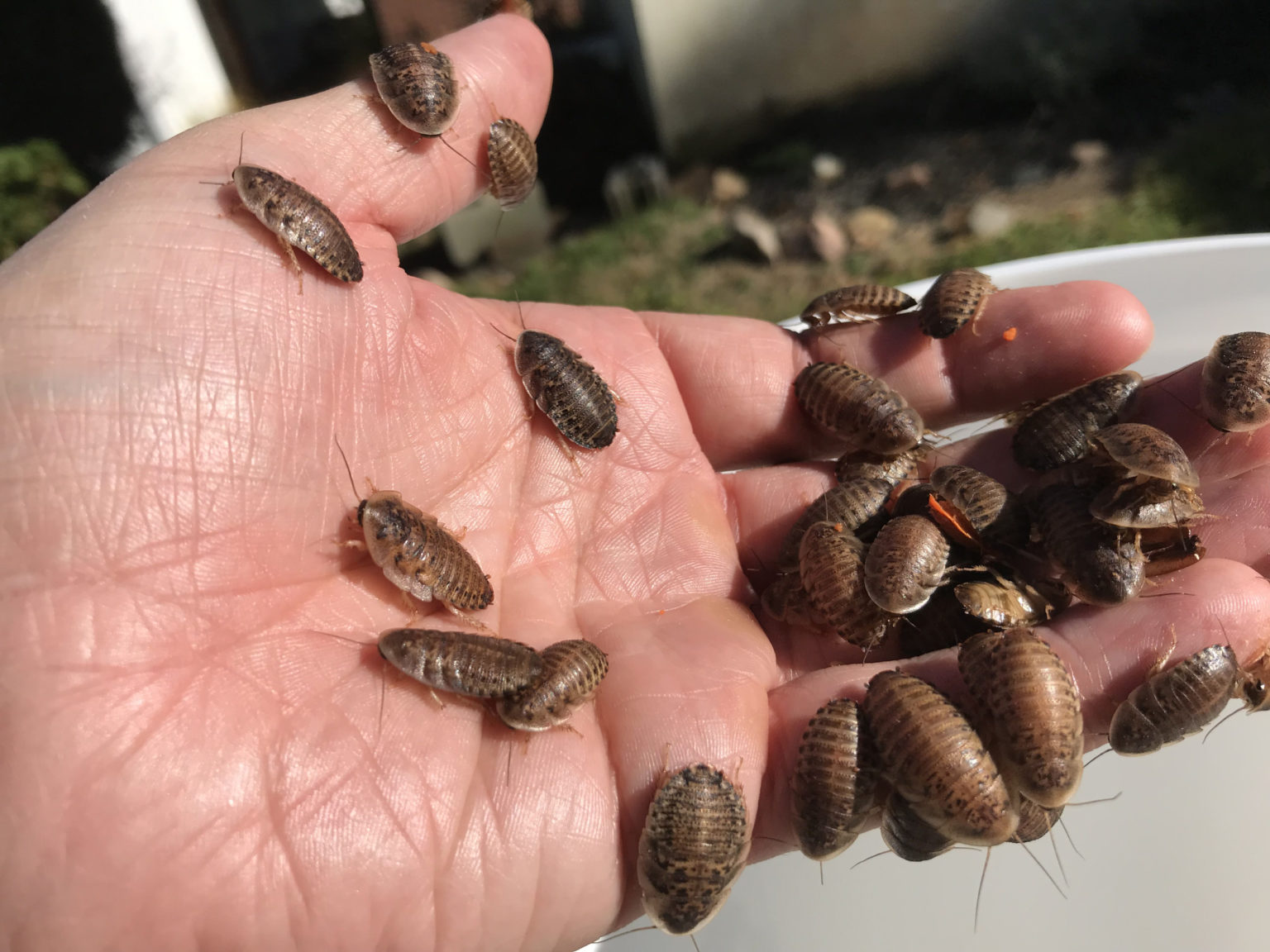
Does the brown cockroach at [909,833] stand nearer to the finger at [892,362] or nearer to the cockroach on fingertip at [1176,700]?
the cockroach on fingertip at [1176,700]

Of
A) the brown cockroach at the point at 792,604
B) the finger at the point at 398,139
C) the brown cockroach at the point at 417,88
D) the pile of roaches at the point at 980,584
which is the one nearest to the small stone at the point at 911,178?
the pile of roaches at the point at 980,584

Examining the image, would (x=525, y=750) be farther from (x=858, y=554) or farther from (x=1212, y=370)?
(x=1212, y=370)

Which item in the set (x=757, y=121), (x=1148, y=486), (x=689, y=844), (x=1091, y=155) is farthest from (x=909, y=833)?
(x=757, y=121)

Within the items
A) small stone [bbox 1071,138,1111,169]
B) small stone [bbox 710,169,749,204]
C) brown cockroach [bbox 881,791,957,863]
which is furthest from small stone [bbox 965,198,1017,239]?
brown cockroach [bbox 881,791,957,863]

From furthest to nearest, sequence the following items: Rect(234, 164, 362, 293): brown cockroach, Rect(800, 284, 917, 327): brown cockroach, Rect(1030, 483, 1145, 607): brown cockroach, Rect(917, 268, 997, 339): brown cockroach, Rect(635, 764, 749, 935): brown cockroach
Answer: Rect(800, 284, 917, 327): brown cockroach < Rect(917, 268, 997, 339): brown cockroach < Rect(1030, 483, 1145, 607): brown cockroach < Rect(234, 164, 362, 293): brown cockroach < Rect(635, 764, 749, 935): brown cockroach

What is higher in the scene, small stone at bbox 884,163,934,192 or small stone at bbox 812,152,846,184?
small stone at bbox 812,152,846,184

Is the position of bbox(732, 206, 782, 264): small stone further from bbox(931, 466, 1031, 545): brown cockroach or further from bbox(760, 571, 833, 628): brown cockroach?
bbox(760, 571, 833, 628): brown cockroach

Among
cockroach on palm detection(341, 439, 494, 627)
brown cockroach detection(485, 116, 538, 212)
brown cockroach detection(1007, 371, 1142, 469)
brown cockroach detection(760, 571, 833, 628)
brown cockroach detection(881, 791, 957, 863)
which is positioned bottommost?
brown cockroach detection(881, 791, 957, 863)

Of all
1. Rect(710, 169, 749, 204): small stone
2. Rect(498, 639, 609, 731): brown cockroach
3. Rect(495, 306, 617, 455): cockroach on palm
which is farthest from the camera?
Rect(710, 169, 749, 204): small stone
